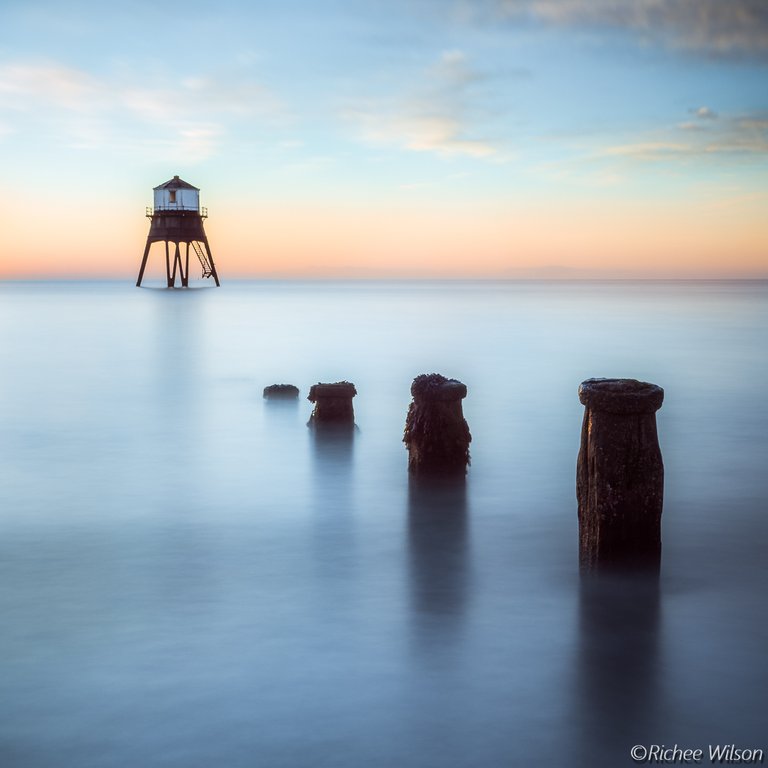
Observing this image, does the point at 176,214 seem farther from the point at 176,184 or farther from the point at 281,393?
the point at 281,393

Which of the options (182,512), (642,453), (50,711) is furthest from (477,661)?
(182,512)

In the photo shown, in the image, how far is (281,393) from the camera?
53.1 ft

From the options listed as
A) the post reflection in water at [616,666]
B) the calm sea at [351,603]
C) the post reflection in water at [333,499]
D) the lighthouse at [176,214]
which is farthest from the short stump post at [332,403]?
the lighthouse at [176,214]

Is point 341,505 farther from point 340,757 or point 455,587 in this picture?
point 340,757

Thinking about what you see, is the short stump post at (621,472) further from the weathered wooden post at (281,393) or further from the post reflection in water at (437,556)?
the weathered wooden post at (281,393)

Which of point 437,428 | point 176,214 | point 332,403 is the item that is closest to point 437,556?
point 437,428

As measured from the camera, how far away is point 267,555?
7.02 metres

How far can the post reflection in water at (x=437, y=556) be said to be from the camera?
216 inches

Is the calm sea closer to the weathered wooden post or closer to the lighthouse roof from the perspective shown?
the weathered wooden post

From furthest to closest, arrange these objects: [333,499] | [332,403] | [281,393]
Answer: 1. [281,393]
2. [332,403]
3. [333,499]

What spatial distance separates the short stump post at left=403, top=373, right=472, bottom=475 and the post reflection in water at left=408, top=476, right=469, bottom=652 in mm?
165

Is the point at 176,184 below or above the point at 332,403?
above

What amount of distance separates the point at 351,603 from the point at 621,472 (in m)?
1.93

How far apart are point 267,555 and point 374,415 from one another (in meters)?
7.54
